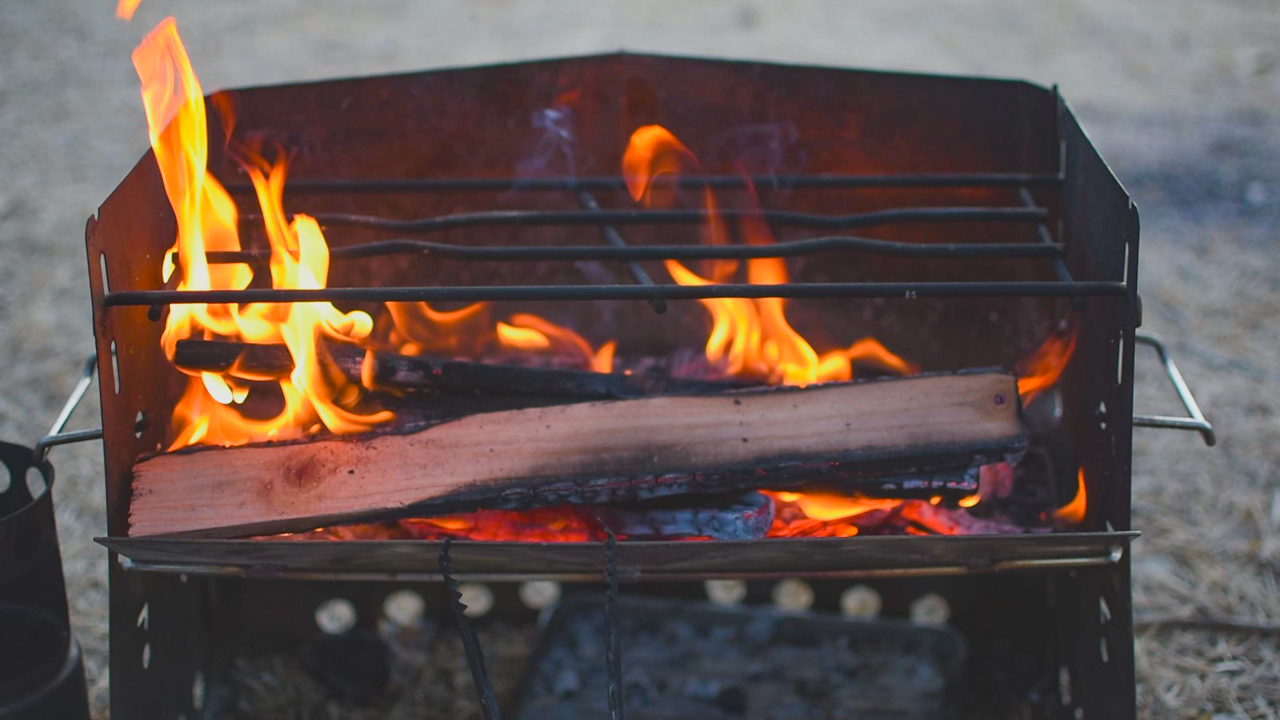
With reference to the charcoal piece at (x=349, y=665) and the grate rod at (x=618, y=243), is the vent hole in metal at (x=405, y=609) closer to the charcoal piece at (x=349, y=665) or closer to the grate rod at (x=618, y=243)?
the charcoal piece at (x=349, y=665)

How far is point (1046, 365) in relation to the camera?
1.96 metres

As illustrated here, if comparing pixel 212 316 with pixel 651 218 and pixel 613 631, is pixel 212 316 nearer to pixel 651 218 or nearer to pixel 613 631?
pixel 651 218

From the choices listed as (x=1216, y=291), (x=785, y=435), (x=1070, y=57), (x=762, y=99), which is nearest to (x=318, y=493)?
(x=785, y=435)

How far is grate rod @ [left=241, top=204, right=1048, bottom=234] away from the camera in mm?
1947

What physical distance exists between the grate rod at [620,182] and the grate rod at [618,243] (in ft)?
0.12

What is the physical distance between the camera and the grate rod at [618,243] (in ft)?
5.39

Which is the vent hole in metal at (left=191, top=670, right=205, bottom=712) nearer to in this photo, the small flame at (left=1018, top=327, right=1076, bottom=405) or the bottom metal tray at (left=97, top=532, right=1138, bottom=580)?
the bottom metal tray at (left=97, top=532, right=1138, bottom=580)

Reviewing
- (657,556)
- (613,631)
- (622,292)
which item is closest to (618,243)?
(622,292)

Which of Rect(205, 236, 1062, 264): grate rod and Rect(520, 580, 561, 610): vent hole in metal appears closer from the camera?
Rect(205, 236, 1062, 264): grate rod

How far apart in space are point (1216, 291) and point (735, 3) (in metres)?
4.72

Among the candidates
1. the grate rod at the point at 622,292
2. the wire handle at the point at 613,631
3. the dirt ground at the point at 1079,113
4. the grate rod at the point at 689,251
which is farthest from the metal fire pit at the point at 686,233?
the dirt ground at the point at 1079,113

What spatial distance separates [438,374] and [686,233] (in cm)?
76

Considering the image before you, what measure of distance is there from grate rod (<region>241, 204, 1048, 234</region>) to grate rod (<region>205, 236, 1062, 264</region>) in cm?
11

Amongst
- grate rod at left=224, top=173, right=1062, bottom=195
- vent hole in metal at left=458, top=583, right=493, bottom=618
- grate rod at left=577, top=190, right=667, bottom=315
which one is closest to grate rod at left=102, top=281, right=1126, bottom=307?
grate rod at left=577, top=190, right=667, bottom=315
